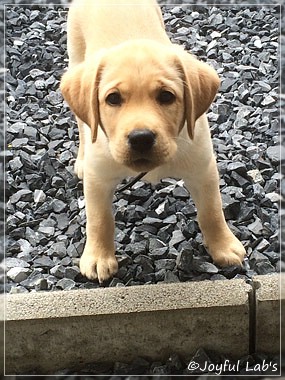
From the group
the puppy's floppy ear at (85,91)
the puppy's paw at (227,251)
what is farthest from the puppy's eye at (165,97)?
the puppy's paw at (227,251)

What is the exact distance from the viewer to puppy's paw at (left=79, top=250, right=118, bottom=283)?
2.89m

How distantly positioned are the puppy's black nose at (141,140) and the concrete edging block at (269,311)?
2.13 feet

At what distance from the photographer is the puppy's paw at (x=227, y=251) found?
291 centimetres

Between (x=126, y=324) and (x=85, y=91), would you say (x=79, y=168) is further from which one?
(x=126, y=324)

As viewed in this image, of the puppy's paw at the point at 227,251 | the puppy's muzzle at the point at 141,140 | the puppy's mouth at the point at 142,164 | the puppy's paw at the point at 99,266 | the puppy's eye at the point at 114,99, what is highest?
the puppy's eye at the point at 114,99

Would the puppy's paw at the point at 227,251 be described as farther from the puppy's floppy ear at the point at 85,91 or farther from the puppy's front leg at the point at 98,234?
the puppy's floppy ear at the point at 85,91

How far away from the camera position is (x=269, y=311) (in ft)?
8.27

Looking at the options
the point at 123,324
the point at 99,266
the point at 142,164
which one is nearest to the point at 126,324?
the point at 123,324

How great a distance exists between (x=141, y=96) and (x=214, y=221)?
77 centimetres

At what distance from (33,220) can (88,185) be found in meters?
0.55

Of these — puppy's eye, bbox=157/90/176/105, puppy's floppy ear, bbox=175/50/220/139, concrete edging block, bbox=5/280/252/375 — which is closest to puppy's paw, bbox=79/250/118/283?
concrete edging block, bbox=5/280/252/375

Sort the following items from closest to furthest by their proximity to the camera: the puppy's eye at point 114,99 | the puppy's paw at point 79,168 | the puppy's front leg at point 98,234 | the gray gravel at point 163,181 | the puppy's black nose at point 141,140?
the puppy's black nose at point 141,140 → the puppy's eye at point 114,99 → the puppy's front leg at point 98,234 → the gray gravel at point 163,181 → the puppy's paw at point 79,168

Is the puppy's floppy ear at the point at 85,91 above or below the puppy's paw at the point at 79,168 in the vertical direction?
above

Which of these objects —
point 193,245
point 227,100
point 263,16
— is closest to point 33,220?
point 193,245
